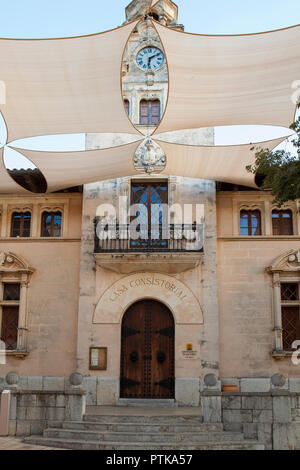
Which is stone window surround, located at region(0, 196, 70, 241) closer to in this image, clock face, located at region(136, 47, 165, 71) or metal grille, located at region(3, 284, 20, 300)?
metal grille, located at region(3, 284, 20, 300)

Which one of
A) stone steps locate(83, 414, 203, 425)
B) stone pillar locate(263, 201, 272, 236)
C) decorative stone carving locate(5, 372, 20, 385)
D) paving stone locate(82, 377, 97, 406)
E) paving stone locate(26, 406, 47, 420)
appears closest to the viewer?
stone steps locate(83, 414, 203, 425)

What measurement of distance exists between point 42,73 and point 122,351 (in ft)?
30.3

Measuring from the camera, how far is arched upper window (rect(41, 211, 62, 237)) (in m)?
21.0

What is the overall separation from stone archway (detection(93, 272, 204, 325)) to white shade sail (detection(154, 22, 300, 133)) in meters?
5.37

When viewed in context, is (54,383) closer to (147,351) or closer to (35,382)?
(35,382)

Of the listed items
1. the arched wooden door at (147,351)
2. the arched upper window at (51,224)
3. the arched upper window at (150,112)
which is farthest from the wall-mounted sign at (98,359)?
the arched upper window at (150,112)

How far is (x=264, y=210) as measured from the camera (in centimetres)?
2062

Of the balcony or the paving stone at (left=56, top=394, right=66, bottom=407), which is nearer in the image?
the paving stone at (left=56, top=394, right=66, bottom=407)

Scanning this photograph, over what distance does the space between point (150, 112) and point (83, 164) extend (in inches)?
156

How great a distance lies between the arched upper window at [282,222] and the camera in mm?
20672

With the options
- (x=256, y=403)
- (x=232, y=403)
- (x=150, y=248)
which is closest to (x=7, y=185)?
(x=150, y=248)

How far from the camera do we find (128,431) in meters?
14.3

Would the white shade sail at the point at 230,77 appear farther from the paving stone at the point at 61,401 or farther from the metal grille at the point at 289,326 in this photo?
the paving stone at the point at 61,401

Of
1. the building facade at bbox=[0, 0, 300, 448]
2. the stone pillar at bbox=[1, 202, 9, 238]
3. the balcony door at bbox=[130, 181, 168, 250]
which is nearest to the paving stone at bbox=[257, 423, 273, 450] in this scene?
the building facade at bbox=[0, 0, 300, 448]
